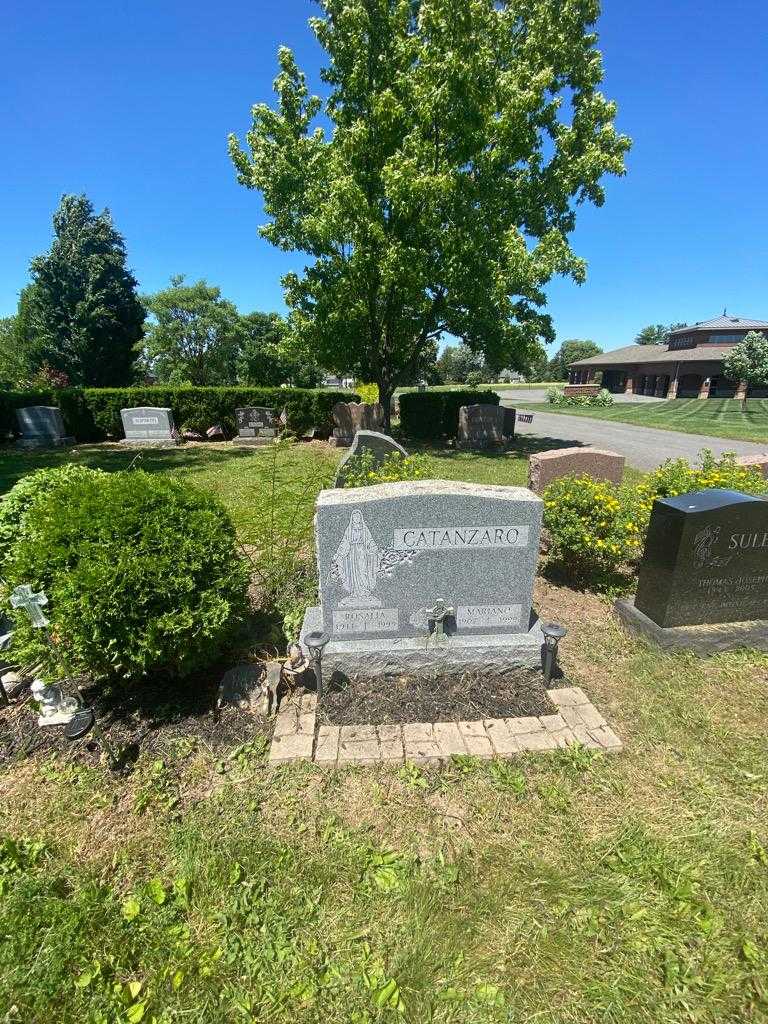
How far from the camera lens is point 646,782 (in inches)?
109

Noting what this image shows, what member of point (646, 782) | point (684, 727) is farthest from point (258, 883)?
point (684, 727)

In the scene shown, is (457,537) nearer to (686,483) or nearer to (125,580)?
(125,580)

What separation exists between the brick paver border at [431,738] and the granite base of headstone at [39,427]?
1663 cm

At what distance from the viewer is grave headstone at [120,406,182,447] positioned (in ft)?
52.5

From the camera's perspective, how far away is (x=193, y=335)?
3912cm

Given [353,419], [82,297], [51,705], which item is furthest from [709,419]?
[82,297]

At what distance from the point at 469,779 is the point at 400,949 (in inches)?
39.0

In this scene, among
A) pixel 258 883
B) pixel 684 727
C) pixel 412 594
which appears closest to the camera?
pixel 258 883

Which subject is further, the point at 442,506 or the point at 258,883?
the point at 442,506

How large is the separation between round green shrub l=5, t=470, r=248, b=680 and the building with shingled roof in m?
49.3

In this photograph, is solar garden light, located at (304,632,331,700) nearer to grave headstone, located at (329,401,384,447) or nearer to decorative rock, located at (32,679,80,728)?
decorative rock, located at (32,679,80,728)

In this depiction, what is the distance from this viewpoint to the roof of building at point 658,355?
43.2m

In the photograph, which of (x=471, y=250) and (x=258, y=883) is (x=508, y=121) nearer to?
(x=471, y=250)

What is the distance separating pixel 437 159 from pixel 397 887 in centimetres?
1555
